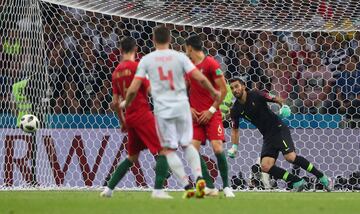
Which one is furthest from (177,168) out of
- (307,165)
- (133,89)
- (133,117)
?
(307,165)

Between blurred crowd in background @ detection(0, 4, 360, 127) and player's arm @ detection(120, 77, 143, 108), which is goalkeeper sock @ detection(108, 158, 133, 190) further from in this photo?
blurred crowd in background @ detection(0, 4, 360, 127)

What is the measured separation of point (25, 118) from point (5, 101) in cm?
154

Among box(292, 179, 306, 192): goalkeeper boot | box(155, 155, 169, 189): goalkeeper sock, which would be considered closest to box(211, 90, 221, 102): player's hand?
box(155, 155, 169, 189): goalkeeper sock

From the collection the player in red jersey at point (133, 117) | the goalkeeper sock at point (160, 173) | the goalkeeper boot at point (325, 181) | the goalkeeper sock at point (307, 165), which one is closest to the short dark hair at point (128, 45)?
the player in red jersey at point (133, 117)

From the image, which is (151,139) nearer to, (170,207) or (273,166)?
(170,207)

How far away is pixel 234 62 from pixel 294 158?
2.24 meters

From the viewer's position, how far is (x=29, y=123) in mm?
14508

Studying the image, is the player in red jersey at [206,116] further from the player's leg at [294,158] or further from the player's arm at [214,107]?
the player's leg at [294,158]

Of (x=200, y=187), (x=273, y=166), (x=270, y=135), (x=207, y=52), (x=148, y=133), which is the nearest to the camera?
(x=200, y=187)

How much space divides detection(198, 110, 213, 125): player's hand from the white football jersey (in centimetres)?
153

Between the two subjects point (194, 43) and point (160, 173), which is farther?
point (194, 43)

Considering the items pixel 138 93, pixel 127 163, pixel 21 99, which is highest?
pixel 138 93

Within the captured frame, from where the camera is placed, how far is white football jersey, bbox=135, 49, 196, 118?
33.2ft

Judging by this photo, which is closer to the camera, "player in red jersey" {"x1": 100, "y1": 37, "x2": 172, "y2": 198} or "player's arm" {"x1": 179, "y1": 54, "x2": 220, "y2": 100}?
"player's arm" {"x1": 179, "y1": 54, "x2": 220, "y2": 100}
